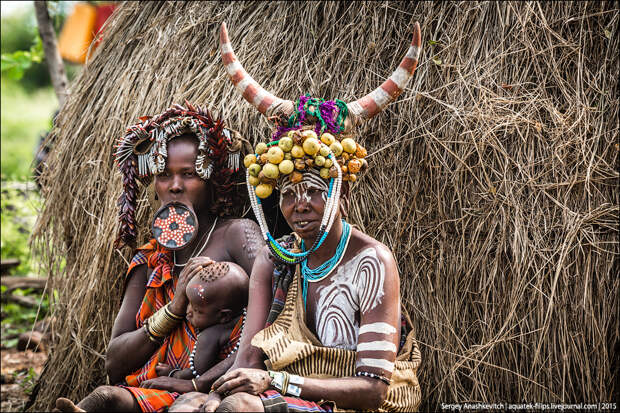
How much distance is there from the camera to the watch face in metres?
3.30

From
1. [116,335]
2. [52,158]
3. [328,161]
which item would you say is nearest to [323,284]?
[328,161]

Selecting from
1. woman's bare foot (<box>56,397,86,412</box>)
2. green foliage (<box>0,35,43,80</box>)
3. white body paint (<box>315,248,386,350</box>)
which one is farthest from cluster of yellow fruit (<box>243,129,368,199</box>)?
green foliage (<box>0,35,43,80</box>)

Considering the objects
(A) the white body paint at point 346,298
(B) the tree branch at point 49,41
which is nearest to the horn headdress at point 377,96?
(A) the white body paint at point 346,298

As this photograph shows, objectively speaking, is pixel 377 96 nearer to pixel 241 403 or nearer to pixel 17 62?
pixel 241 403

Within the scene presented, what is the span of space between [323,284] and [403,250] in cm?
94

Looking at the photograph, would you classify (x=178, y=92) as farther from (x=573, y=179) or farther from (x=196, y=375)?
(x=573, y=179)

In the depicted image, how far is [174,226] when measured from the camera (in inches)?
130

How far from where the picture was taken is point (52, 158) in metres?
4.82

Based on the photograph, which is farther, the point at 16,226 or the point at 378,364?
the point at 16,226

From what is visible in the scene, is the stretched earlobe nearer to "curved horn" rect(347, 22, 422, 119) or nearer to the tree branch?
"curved horn" rect(347, 22, 422, 119)

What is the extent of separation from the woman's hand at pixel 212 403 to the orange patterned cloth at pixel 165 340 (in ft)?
1.49

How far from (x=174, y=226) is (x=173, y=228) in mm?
11

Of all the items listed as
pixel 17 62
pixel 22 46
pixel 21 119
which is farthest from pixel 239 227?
pixel 21 119

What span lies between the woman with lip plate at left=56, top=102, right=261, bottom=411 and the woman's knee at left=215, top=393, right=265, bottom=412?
672mm
